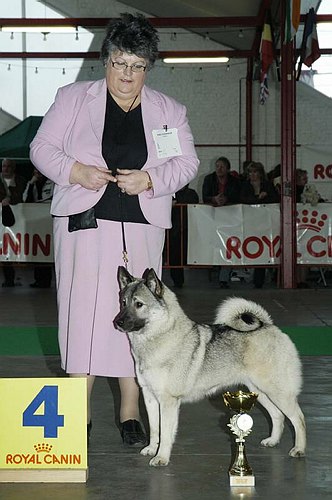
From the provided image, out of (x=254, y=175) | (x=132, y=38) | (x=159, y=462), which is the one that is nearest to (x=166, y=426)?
(x=159, y=462)

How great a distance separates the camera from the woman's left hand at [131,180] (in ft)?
10.7

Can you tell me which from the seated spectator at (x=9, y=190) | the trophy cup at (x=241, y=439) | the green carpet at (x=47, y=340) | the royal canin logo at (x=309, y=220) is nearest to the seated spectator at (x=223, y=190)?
the royal canin logo at (x=309, y=220)

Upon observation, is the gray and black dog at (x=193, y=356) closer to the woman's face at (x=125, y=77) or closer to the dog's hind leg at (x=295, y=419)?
the dog's hind leg at (x=295, y=419)

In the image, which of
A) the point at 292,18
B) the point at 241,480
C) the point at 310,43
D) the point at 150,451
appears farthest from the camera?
the point at 310,43

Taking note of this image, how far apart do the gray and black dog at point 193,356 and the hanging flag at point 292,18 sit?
7054 millimetres

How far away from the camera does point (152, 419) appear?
340 centimetres

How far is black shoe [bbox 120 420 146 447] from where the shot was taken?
11.8 ft

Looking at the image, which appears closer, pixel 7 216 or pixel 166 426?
pixel 166 426

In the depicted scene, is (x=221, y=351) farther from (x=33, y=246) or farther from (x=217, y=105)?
(x=217, y=105)

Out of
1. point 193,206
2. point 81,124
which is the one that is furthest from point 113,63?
point 193,206

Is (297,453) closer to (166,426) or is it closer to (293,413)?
(293,413)

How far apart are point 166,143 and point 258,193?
7750mm

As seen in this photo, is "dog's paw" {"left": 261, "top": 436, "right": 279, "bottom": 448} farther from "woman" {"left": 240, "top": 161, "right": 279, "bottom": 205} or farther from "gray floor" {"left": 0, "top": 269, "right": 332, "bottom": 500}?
"woman" {"left": 240, "top": 161, "right": 279, "bottom": 205}

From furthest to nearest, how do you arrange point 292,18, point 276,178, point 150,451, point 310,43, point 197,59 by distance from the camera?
point 197,59
point 276,178
point 310,43
point 292,18
point 150,451
